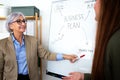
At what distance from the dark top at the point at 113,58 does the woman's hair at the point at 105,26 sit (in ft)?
0.08

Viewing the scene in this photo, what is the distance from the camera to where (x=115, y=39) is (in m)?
0.74

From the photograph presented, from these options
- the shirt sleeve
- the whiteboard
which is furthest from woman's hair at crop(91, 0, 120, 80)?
the shirt sleeve

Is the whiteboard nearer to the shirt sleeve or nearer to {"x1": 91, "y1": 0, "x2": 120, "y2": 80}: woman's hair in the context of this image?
the shirt sleeve

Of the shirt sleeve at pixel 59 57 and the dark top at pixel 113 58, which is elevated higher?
the dark top at pixel 113 58

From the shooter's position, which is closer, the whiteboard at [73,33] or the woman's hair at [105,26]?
the woman's hair at [105,26]

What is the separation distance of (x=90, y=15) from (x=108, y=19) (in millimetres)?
1087

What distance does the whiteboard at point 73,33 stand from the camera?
1867mm

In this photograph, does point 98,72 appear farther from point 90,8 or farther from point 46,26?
point 46,26

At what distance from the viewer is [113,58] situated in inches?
29.4

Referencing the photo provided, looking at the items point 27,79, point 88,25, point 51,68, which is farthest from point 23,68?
point 88,25

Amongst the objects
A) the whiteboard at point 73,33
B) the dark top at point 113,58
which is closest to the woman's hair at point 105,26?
the dark top at point 113,58

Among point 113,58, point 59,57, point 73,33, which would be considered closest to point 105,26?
point 113,58

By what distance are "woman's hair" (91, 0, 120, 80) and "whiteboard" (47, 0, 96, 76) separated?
1.03 meters

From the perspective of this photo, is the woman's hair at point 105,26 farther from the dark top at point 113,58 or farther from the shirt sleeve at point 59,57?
the shirt sleeve at point 59,57
